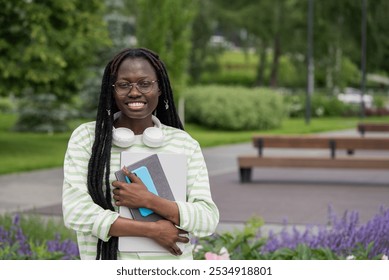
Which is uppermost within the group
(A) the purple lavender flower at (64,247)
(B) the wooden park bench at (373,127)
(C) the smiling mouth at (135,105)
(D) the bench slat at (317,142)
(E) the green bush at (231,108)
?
(C) the smiling mouth at (135,105)

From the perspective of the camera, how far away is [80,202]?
8.84 feet

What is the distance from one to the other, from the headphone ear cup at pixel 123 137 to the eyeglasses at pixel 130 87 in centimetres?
10

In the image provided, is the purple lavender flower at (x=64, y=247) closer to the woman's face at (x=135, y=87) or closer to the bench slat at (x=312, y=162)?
the woman's face at (x=135, y=87)

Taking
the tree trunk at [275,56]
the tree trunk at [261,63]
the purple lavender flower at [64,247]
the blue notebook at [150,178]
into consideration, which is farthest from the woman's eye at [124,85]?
the tree trunk at [261,63]

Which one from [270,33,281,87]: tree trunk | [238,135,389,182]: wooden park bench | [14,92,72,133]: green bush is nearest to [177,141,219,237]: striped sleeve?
[238,135,389,182]: wooden park bench

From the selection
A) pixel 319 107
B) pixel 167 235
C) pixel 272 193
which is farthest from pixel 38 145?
pixel 319 107

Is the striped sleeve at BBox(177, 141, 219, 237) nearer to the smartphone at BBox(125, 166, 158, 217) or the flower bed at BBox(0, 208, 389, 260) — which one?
the smartphone at BBox(125, 166, 158, 217)

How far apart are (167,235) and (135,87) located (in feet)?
1.38

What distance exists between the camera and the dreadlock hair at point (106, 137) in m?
2.71

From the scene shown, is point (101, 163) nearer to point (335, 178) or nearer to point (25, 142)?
point (335, 178)

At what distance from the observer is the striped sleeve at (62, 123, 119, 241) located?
105 inches

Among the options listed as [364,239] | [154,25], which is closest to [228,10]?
[154,25]
